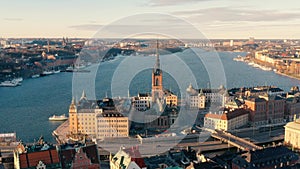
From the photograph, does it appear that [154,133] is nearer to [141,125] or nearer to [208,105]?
[141,125]

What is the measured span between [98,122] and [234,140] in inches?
177

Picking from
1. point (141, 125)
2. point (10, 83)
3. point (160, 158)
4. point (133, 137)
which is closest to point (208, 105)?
point (141, 125)

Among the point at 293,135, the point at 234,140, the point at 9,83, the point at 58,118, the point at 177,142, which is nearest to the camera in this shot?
the point at 293,135

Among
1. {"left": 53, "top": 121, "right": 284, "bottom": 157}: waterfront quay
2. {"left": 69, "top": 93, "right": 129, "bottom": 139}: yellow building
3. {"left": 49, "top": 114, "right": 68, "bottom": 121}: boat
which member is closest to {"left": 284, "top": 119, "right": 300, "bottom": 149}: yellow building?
{"left": 53, "top": 121, "right": 284, "bottom": 157}: waterfront quay

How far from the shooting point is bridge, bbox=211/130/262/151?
11.0 meters

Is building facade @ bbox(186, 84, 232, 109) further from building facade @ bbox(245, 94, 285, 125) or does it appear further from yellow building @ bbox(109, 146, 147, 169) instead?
yellow building @ bbox(109, 146, 147, 169)

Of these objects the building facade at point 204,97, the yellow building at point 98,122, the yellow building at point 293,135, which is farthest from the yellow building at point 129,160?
the building facade at point 204,97

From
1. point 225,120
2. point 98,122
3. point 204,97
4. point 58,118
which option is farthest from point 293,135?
point 58,118

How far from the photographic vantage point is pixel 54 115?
602 inches

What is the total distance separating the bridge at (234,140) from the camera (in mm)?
11008

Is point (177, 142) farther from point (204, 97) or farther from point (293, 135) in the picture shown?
point (204, 97)

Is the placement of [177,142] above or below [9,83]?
below

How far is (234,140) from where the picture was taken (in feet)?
38.7

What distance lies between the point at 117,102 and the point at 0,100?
826 centimetres
